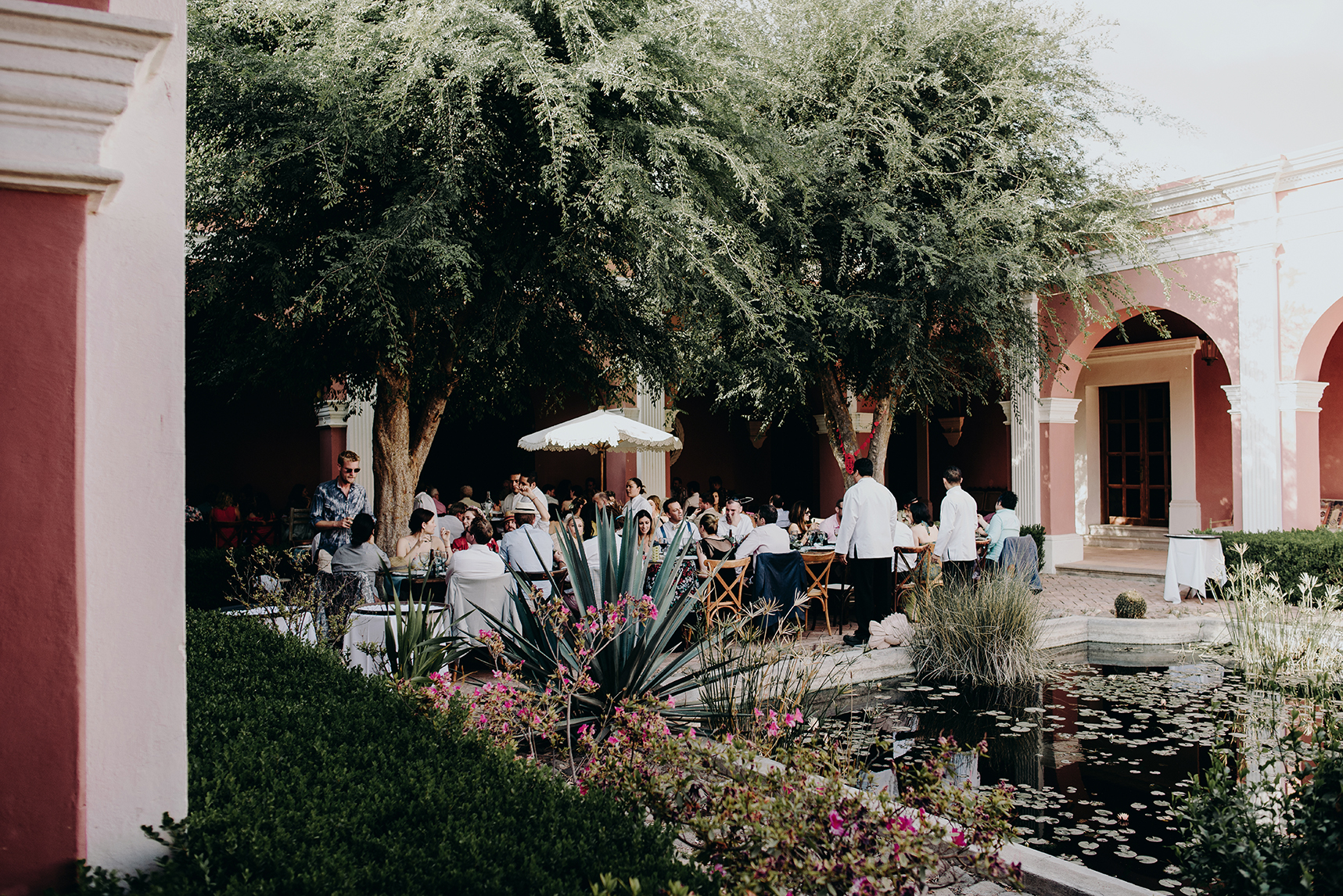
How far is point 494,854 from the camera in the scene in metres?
1.94

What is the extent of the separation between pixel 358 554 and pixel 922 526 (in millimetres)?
5821

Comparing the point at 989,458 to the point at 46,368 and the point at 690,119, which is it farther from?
the point at 46,368

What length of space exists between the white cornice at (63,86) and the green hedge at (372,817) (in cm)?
141

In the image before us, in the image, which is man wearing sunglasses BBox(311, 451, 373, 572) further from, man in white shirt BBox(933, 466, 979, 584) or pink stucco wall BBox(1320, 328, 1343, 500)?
pink stucco wall BBox(1320, 328, 1343, 500)

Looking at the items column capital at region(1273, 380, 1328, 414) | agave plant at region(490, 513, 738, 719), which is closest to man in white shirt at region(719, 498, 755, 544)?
agave plant at region(490, 513, 738, 719)

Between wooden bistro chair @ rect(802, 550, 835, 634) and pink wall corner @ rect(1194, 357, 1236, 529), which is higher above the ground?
pink wall corner @ rect(1194, 357, 1236, 529)

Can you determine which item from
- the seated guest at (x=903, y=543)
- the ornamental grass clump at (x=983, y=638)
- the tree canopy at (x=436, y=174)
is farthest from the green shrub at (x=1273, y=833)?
the seated guest at (x=903, y=543)

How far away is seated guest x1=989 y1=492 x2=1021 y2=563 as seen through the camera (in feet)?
31.3

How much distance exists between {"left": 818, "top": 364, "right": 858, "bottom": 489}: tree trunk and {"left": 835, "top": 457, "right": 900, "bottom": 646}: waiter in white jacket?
487 centimetres

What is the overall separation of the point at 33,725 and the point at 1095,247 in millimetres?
12811

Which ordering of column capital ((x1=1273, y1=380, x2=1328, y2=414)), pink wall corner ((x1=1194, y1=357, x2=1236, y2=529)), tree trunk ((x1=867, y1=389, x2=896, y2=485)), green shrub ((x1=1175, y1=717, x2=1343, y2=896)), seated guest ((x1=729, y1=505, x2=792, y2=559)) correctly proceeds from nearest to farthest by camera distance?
green shrub ((x1=1175, y1=717, x2=1343, y2=896))
seated guest ((x1=729, y1=505, x2=792, y2=559))
column capital ((x1=1273, y1=380, x2=1328, y2=414))
tree trunk ((x1=867, y1=389, x2=896, y2=485))
pink wall corner ((x1=1194, y1=357, x2=1236, y2=529))

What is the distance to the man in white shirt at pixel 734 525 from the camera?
9.62 meters

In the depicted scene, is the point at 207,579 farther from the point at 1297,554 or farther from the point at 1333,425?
the point at 1333,425

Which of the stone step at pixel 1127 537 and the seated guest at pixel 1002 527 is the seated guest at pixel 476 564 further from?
the stone step at pixel 1127 537
